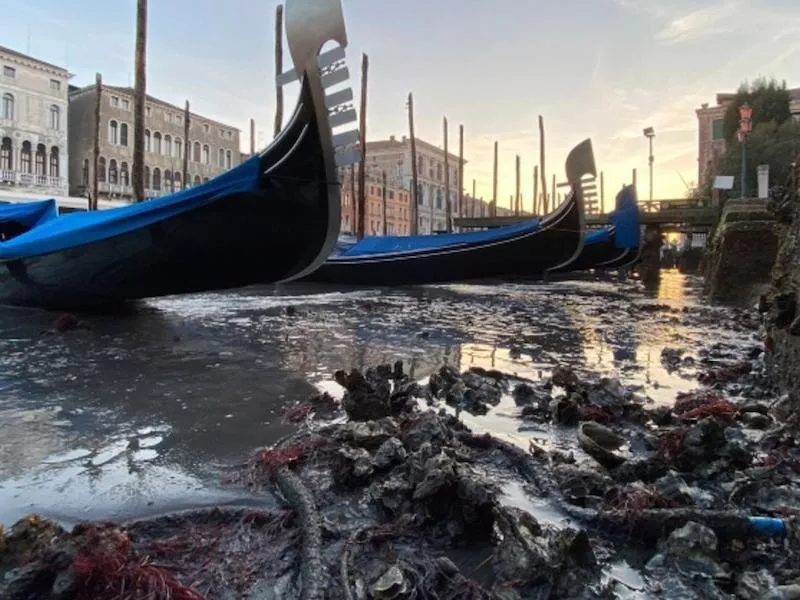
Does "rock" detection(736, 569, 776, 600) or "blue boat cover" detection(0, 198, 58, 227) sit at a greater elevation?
"blue boat cover" detection(0, 198, 58, 227)

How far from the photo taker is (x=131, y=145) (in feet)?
141

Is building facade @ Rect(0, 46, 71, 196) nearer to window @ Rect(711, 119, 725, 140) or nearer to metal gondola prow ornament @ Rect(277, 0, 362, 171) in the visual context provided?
metal gondola prow ornament @ Rect(277, 0, 362, 171)

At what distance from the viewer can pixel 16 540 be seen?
1.85 m

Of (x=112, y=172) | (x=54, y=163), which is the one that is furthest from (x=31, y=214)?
(x=112, y=172)

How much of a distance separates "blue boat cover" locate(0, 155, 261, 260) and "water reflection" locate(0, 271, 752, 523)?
89cm

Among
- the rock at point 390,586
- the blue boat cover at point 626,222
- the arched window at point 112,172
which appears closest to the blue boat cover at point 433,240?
the blue boat cover at point 626,222

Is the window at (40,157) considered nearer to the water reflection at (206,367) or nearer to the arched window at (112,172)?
the arched window at (112,172)

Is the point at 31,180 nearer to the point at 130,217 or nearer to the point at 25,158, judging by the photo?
the point at 25,158

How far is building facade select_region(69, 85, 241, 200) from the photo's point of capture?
40.4 metres

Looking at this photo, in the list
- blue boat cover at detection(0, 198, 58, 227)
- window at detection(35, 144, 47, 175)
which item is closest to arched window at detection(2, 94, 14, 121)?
window at detection(35, 144, 47, 175)

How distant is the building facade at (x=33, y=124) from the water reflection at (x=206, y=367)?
31615 mm

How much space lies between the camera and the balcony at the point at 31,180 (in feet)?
112

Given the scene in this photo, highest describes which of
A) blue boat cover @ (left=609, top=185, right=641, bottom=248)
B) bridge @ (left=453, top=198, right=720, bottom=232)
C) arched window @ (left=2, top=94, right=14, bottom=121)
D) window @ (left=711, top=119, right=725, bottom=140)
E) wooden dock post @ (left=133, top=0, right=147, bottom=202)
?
window @ (left=711, top=119, right=725, bottom=140)

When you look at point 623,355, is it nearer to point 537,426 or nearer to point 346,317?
point 537,426
